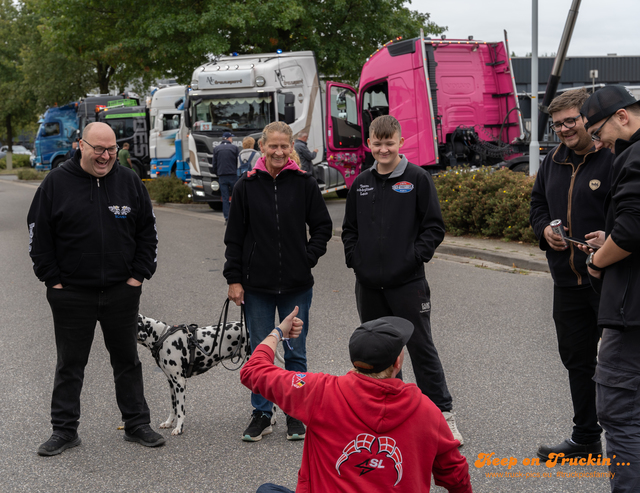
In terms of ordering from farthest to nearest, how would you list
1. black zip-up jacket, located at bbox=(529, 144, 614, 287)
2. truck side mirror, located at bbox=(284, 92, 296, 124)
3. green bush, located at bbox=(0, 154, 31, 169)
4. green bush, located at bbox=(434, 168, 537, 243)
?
1. green bush, located at bbox=(0, 154, 31, 169)
2. truck side mirror, located at bbox=(284, 92, 296, 124)
3. green bush, located at bbox=(434, 168, 537, 243)
4. black zip-up jacket, located at bbox=(529, 144, 614, 287)

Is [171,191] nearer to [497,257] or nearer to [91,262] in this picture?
[497,257]

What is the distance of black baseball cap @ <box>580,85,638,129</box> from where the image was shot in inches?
106

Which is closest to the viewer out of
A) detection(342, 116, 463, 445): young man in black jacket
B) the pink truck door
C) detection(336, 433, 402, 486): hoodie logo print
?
detection(336, 433, 402, 486): hoodie logo print

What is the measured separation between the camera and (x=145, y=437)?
403 cm

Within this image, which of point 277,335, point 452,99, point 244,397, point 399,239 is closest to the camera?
point 277,335

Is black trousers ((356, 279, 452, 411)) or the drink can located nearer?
the drink can

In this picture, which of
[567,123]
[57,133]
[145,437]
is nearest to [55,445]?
[145,437]

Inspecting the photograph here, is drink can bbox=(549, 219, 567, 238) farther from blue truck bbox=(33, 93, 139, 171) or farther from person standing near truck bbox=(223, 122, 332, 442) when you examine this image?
blue truck bbox=(33, 93, 139, 171)

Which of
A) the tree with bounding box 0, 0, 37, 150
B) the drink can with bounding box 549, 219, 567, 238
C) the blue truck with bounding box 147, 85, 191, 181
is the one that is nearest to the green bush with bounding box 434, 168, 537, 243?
the drink can with bounding box 549, 219, 567, 238

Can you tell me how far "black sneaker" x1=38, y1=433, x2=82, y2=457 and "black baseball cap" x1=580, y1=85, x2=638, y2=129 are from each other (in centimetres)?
335

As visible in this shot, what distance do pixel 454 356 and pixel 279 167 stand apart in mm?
2479

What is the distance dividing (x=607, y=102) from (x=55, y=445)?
136 inches

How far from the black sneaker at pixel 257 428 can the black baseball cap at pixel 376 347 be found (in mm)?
2034

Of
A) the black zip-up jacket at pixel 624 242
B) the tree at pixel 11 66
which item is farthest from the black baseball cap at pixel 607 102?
the tree at pixel 11 66
